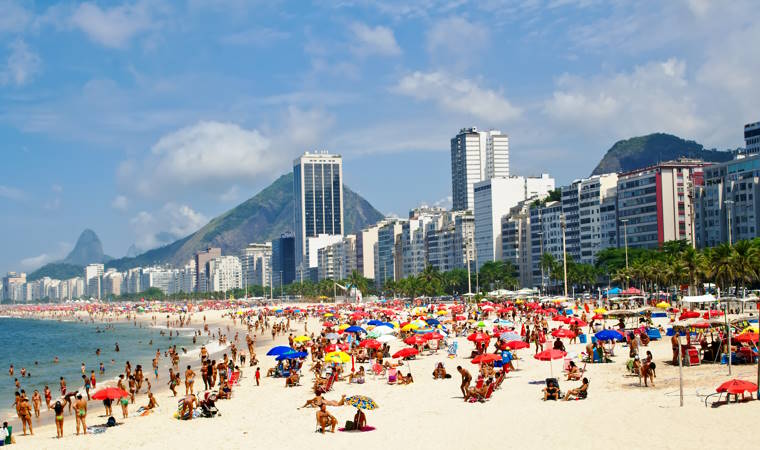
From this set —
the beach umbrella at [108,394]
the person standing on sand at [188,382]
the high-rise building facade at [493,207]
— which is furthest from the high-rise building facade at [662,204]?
the beach umbrella at [108,394]

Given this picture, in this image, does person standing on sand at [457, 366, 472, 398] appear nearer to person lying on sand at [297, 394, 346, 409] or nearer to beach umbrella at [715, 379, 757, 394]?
person lying on sand at [297, 394, 346, 409]

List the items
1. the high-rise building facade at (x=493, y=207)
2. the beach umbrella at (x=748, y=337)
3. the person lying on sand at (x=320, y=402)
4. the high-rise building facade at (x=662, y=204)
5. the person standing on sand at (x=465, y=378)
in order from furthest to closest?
the high-rise building facade at (x=493, y=207)
the high-rise building facade at (x=662, y=204)
the beach umbrella at (x=748, y=337)
the person standing on sand at (x=465, y=378)
the person lying on sand at (x=320, y=402)

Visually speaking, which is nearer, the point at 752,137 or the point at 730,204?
the point at 730,204

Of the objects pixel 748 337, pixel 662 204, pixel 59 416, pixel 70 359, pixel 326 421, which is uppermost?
pixel 662 204

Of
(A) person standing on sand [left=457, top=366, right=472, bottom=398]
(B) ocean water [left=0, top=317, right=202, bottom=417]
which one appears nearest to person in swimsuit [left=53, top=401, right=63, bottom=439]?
(B) ocean water [left=0, top=317, right=202, bottom=417]

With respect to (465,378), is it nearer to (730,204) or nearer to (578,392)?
(578,392)

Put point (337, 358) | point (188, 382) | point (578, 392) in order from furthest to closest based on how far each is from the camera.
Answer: point (188, 382) → point (337, 358) → point (578, 392)

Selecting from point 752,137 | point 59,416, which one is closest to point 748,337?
point 59,416

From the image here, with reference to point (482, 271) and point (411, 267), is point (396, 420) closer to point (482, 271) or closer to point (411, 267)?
point (482, 271)

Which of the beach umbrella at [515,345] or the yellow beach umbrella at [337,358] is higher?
the beach umbrella at [515,345]

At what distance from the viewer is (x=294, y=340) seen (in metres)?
41.8

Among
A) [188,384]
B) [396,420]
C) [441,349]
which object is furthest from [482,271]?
[396,420]

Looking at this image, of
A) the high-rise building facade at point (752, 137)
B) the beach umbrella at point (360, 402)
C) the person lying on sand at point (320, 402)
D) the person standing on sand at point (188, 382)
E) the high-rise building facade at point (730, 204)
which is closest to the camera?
the person lying on sand at point (320, 402)

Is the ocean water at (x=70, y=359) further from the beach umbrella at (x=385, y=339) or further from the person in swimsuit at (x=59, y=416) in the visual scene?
the beach umbrella at (x=385, y=339)
